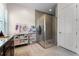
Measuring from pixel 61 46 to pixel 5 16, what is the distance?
126 centimetres

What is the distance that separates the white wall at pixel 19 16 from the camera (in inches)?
72.9

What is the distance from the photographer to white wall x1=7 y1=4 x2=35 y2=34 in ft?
6.07

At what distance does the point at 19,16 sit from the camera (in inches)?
74.2

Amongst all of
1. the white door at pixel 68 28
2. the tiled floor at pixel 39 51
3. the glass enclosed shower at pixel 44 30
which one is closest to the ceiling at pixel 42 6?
the glass enclosed shower at pixel 44 30

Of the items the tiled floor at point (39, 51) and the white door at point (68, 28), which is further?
the white door at point (68, 28)

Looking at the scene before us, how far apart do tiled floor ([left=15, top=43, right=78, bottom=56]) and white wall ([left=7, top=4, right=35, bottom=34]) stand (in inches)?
15.9

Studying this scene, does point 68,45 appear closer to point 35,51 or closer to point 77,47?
point 77,47

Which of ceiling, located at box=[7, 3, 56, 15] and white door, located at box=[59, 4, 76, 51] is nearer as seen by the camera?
ceiling, located at box=[7, 3, 56, 15]

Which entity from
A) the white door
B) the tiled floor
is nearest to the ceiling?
the white door

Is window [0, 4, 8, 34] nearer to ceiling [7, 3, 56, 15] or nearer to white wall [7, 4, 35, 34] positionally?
white wall [7, 4, 35, 34]

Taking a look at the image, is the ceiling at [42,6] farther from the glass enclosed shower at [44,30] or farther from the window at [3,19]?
the window at [3,19]

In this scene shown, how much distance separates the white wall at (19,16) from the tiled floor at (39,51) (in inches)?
15.9

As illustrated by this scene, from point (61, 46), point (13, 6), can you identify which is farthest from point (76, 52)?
point (13, 6)

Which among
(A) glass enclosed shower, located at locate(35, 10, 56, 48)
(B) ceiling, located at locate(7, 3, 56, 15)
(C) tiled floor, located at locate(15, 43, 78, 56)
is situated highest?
(B) ceiling, located at locate(7, 3, 56, 15)
